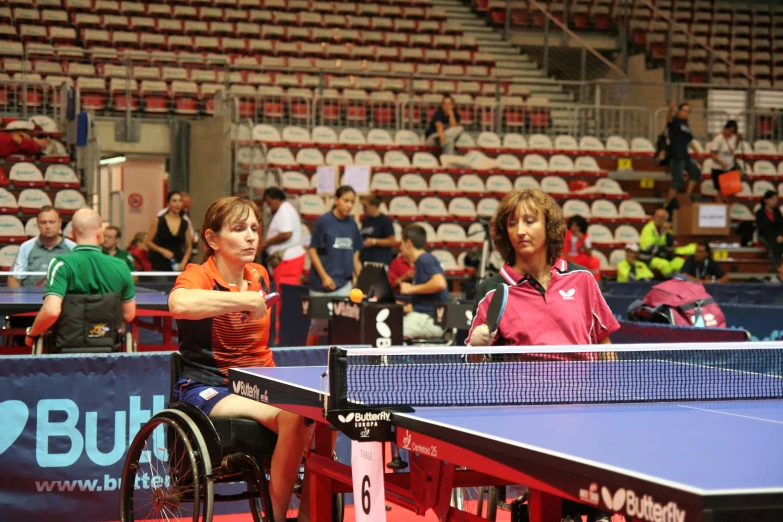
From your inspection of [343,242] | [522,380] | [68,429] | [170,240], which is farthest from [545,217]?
[170,240]

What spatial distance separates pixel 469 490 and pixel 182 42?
47.4 feet

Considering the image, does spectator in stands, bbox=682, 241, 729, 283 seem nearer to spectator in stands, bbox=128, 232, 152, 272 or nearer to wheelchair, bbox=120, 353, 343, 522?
spectator in stands, bbox=128, 232, 152, 272

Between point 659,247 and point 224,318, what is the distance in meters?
11.8

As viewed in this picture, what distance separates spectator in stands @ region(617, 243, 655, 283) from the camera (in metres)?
14.9

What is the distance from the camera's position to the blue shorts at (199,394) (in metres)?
4.00

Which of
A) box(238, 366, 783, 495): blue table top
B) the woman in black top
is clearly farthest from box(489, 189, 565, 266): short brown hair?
the woman in black top

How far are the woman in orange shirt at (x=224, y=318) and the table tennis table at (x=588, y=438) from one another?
0.67 feet

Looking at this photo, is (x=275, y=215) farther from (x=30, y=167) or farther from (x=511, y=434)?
(x=511, y=434)

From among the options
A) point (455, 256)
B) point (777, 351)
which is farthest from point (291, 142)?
point (777, 351)

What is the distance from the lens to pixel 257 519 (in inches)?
163

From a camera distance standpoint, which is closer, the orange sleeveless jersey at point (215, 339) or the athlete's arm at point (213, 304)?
the athlete's arm at point (213, 304)

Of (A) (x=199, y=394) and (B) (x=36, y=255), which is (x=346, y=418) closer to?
(A) (x=199, y=394)

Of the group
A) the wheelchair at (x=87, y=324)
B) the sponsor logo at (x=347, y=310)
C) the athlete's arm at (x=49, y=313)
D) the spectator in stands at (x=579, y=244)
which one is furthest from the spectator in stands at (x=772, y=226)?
the athlete's arm at (x=49, y=313)

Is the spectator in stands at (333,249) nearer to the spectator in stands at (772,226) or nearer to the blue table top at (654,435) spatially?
the blue table top at (654,435)
